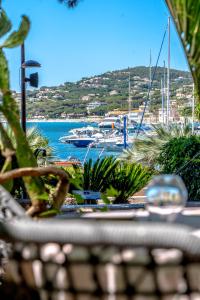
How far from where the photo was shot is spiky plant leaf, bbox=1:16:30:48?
2.55m

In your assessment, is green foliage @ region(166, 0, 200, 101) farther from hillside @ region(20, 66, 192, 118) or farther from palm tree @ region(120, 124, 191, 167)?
hillside @ region(20, 66, 192, 118)

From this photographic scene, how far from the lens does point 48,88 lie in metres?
68.4

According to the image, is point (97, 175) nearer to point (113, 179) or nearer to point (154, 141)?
point (113, 179)

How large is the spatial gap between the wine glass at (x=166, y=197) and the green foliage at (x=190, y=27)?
56 centimetres

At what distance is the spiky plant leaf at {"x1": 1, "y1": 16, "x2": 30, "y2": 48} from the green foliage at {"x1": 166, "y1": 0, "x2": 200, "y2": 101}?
2.21 feet

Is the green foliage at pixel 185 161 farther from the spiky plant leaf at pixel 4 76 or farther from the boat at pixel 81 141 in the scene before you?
the boat at pixel 81 141

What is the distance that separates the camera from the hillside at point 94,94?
62344 mm

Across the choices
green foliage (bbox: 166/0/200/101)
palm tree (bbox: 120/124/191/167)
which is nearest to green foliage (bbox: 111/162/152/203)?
green foliage (bbox: 166/0/200/101)

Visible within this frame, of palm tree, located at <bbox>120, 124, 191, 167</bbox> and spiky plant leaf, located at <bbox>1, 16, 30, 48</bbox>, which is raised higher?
spiky plant leaf, located at <bbox>1, 16, 30, 48</bbox>

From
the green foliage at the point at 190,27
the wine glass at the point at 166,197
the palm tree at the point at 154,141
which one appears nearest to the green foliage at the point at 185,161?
the palm tree at the point at 154,141

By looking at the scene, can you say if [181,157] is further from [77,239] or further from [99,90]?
[99,90]

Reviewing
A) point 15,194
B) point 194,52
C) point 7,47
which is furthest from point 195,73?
point 15,194

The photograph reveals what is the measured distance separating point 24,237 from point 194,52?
1.12m

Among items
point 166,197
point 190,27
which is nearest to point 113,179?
point 190,27
